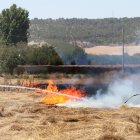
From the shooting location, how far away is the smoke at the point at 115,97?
2707 cm

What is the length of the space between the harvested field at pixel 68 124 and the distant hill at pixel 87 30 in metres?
94.1

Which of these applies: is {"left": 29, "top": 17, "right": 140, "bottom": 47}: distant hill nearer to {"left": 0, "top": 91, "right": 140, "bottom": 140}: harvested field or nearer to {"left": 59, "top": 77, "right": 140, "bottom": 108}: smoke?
{"left": 59, "top": 77, "right": 140, "bottom": 108}: smoke

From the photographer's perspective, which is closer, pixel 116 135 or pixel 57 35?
pixel 116 135

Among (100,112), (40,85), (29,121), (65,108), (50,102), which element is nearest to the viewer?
(29,121)

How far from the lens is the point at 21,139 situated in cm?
1631

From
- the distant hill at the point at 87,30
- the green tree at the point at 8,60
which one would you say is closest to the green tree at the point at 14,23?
the distant hill at the point at 87,30

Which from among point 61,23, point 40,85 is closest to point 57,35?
point 61,23

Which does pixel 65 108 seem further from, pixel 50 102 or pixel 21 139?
pixel 21 139

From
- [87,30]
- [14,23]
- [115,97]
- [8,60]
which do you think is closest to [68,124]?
[115,97]

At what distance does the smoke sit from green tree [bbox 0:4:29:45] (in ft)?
213

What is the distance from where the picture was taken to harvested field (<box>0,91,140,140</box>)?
54.1 ft

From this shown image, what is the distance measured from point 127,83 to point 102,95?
2.41 metres

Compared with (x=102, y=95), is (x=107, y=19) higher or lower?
higher

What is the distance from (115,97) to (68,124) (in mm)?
11585
